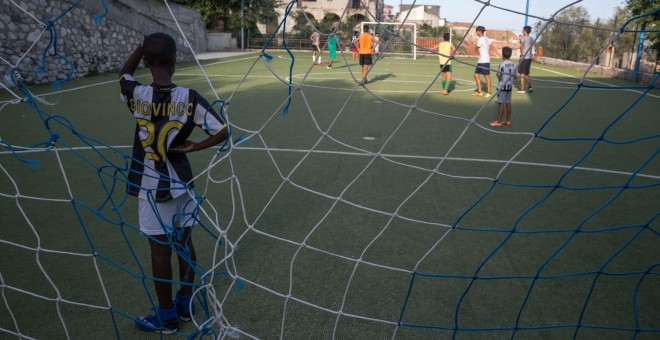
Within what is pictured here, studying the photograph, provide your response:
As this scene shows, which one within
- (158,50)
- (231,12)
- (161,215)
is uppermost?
(231,12)

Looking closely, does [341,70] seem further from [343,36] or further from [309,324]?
[309,324]

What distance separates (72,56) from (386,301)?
12.1 meters

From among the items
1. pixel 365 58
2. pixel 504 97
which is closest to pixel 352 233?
pixel 504 97

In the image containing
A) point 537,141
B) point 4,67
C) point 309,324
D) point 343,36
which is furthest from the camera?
point 343,36

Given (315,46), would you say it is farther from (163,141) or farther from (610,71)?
(610,71)

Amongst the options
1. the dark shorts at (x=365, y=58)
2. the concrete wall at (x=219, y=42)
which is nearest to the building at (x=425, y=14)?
the concrete wall at (x=219, y=42)

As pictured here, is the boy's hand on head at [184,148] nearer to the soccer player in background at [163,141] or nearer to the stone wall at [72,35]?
the soccer player in background at [163,141]

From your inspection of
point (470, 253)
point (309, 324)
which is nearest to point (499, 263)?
point (470, 253)

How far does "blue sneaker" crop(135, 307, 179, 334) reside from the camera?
2.55m

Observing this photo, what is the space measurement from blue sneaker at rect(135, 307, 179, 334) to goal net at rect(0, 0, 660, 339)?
0.19 feet

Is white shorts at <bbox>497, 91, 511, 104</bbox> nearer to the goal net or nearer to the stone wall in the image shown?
the goal net

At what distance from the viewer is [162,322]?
8.41 feet

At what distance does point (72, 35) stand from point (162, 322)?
1210 centimetres

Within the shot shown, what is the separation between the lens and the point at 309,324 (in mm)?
2652
